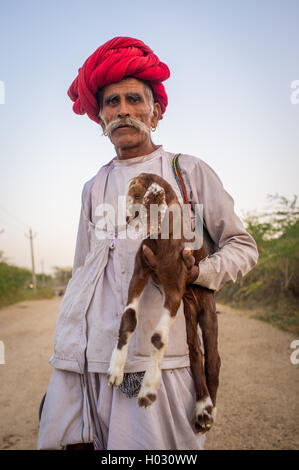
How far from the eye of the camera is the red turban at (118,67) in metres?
1.93

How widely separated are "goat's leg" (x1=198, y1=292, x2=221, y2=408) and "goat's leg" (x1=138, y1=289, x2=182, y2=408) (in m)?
0.30

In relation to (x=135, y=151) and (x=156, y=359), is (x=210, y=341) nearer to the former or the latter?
(x=156, y=359)

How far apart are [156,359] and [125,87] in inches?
58.9

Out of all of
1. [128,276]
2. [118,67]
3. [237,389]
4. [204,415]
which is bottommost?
[237,389]

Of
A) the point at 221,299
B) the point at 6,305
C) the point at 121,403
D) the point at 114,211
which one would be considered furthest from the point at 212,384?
the point at 6,305

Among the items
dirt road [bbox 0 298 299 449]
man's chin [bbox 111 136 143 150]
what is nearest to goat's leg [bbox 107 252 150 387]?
man's chin [bbox 111 136 143 150]

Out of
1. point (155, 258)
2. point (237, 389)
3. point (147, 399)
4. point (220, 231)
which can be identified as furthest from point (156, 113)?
point (237, 389)

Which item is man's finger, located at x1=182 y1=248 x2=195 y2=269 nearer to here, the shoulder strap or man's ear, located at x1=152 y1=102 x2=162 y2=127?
the shoulder strap

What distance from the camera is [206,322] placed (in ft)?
5.27

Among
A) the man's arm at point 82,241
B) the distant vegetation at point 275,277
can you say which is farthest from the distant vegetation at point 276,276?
the man's arm at point 82,241

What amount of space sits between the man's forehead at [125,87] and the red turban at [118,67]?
2 centimetres

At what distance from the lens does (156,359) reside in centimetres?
128

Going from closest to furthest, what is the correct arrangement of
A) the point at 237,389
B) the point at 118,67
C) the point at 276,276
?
the point at 118,67, the point at 237,389, the point at 276,276

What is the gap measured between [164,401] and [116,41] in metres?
1.98
